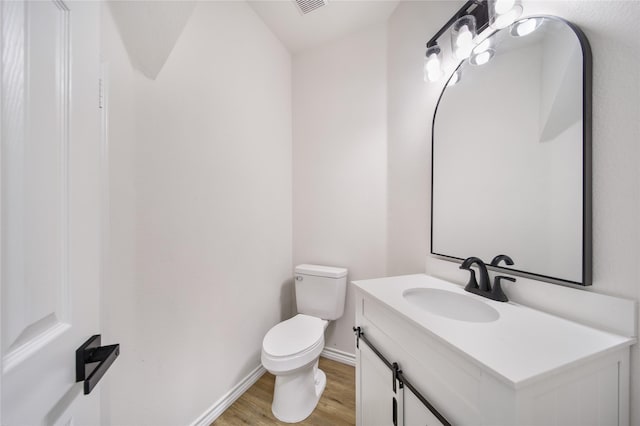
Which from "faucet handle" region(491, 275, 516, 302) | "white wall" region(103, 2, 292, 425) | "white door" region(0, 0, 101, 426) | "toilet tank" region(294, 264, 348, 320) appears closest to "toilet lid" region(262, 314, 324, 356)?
"toilet tank" region(294, 264, 348, 320)

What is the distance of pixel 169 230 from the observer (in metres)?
1.08

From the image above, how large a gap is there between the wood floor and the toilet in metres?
0.05

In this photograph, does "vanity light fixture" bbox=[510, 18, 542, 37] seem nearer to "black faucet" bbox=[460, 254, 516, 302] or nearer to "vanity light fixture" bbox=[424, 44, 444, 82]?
"vanity light fixture" bbox=[424, 44, 444, 82]

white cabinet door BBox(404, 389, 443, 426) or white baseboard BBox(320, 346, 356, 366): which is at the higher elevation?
white cabinet door BBox(404, 389, 443, 426)

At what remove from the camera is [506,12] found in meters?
0.90

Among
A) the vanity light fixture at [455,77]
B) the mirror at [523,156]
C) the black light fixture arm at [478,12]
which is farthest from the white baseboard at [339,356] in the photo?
the black light fixture arm at [478,12]

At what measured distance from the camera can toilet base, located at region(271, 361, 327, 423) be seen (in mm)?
1309

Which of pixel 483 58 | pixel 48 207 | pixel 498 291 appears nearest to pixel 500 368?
pixel 498 291

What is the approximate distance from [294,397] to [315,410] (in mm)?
182

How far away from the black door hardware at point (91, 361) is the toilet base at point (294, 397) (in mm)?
1008

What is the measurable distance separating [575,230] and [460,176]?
1.70 feet

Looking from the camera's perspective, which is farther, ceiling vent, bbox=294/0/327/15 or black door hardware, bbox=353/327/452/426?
ceiling vent, bbox=294/0/327/15

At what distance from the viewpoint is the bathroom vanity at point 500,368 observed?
1.70 feet

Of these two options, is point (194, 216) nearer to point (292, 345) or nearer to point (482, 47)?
point (292, 345)
